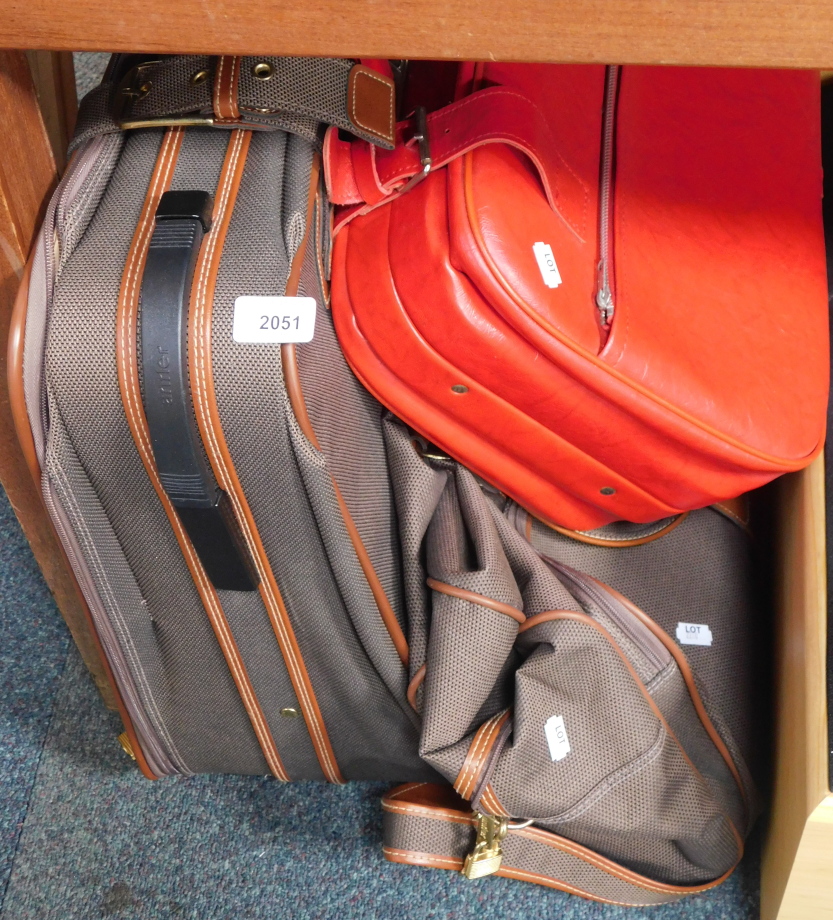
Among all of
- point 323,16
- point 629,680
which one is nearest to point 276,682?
point 629,680

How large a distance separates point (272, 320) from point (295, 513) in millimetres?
150

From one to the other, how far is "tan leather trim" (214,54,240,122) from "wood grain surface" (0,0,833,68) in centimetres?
15

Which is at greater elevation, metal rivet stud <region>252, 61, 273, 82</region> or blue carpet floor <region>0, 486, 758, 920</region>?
metal rivet stud <region>252, 61, 273, 82</region>

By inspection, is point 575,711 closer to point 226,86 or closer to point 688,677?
point 688,677

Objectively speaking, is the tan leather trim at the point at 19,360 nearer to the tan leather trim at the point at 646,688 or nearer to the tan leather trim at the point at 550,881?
the tan leather trim at the point at 646,688

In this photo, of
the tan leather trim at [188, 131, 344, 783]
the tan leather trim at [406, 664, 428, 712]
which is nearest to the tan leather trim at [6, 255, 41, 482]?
the tan leather trim at [188, 131, 344, 783]

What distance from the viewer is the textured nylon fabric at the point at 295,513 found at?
2.05ft

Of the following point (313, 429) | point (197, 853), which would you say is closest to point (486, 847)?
point (197, 853)

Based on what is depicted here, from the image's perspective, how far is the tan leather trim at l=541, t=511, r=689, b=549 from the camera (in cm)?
88

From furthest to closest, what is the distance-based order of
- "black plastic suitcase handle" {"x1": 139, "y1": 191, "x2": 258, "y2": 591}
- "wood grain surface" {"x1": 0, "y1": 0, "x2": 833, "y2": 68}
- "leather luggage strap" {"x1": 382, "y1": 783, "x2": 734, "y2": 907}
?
"leather luggage strap" {"x1": 382, "y1": 783, "x2": 734, "y2": 907} < "black plastic suitcase handle" {"x1": 139, "y1": 191, "x2": 258, "y2": 591} < "wood grain surface" {"x1": 0, "y1": 0, "x2": 833, "y2": 68}

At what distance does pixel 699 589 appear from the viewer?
907 millimetres

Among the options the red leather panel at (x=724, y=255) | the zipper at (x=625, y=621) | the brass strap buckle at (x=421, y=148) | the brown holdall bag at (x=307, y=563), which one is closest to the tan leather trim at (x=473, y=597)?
the brown holdall bag at (x=307, y=563)

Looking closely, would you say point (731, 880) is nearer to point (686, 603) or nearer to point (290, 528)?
point (686, 603)

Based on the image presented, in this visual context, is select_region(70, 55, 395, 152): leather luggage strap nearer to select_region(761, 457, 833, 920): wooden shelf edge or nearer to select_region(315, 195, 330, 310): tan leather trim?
select_region(315, 195, 330, 310): tan leather trim
